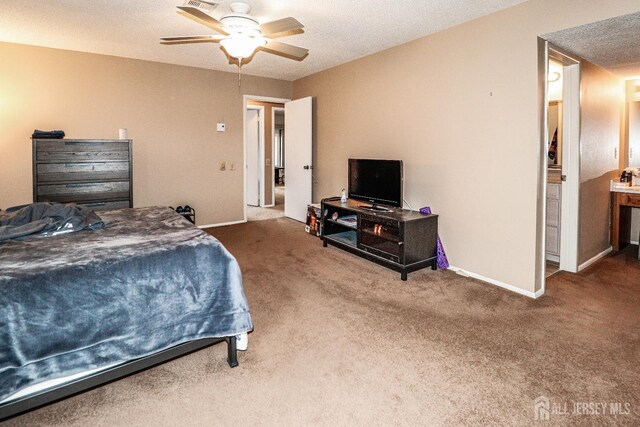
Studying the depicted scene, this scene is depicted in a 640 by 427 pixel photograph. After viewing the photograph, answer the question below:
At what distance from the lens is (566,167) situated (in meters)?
3.77

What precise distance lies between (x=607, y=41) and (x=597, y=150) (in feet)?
4.51

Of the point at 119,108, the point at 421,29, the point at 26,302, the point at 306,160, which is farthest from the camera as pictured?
the point at 306,160

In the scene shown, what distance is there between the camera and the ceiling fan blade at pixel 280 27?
9.08 feet

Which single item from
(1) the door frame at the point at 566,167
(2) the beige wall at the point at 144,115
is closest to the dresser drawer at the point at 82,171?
(2) the beige wall at the point at 144,115

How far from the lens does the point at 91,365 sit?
5.61ft

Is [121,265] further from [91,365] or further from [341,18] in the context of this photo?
[341,18]

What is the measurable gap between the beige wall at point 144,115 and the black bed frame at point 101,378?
152 inches

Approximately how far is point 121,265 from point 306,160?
450 centimetres

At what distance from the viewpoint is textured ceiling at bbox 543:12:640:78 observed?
9.04 feet

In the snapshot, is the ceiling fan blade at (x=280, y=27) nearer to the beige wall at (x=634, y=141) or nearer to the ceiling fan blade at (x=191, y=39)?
the ceiling fan blade at (x=191, y=39)

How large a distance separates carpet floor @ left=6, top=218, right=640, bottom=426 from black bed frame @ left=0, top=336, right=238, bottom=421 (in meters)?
0.15

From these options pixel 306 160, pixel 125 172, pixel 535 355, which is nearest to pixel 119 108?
pixel 125 172

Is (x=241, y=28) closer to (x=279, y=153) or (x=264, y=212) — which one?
(x=264, y=212)

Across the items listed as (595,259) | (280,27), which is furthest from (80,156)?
(595,259)
